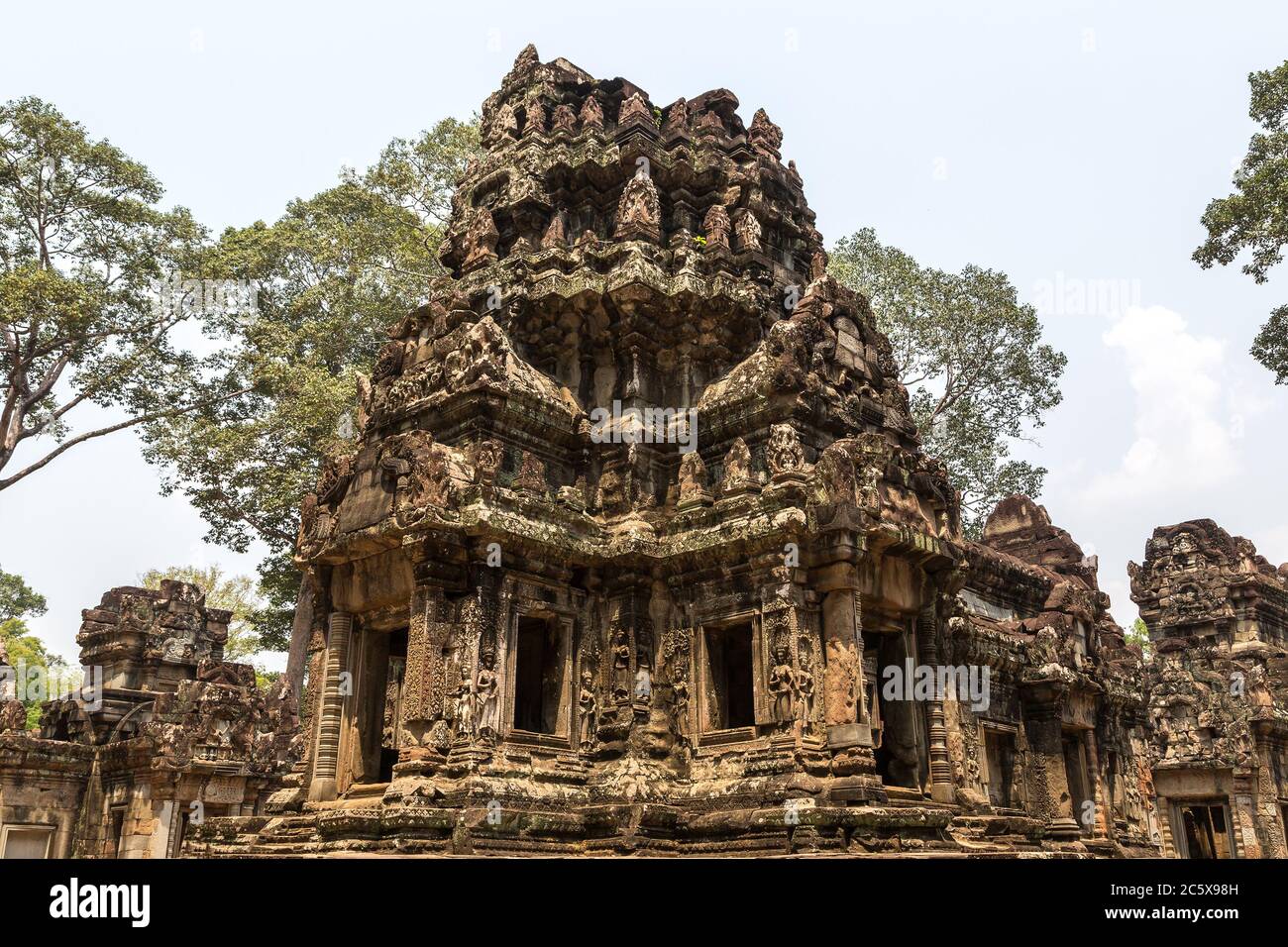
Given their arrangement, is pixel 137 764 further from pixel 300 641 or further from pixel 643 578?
pixel 643 578

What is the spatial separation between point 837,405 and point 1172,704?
13.1 meters

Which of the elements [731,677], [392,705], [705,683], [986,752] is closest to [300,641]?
[392,705]

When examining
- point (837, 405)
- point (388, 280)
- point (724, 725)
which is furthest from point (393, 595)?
point (388, 280)

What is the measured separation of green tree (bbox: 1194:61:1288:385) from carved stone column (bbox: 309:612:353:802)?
1405 centimetres

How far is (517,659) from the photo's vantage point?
1109 centimetres

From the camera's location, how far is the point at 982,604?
55.0 feet

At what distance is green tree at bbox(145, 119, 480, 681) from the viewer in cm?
A: 2211

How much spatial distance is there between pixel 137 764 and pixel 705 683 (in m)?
11.1

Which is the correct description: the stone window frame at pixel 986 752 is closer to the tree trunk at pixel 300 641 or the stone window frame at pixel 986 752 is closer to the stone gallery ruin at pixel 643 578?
the stone gallery ruin at pixel 643 578

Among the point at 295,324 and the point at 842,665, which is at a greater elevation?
the point at 295,324
